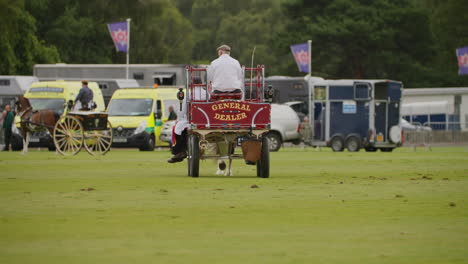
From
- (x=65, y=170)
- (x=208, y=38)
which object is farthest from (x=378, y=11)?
(x=65, y=170)

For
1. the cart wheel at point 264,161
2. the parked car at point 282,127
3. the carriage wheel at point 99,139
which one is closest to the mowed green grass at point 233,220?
the cart wheel at point 264,161

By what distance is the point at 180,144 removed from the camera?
74.7 ft

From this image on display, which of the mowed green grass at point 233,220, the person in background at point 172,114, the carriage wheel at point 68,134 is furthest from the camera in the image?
the person in background at point 172,114

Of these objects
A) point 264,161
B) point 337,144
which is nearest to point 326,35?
point 337,144

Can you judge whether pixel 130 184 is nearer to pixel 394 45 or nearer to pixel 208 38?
pixel 394 45

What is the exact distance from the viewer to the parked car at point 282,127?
45491mm

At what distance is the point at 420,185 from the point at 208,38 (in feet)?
383

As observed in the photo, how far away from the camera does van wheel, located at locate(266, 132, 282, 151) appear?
45.2 meters

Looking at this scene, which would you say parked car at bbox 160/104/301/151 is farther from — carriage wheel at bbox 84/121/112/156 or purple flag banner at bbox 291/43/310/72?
purple flag banner at bbox 291/43/310/72

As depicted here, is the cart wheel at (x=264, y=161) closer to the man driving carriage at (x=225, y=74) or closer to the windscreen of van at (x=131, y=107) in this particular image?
the man driving carriage at (x=225, y=74)

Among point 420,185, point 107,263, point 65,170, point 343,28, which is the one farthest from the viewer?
point 343,28

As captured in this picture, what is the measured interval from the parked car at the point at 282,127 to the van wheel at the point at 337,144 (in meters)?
1.77

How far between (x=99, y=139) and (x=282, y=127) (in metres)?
12.3

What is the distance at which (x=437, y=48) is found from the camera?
9031 centimetres
